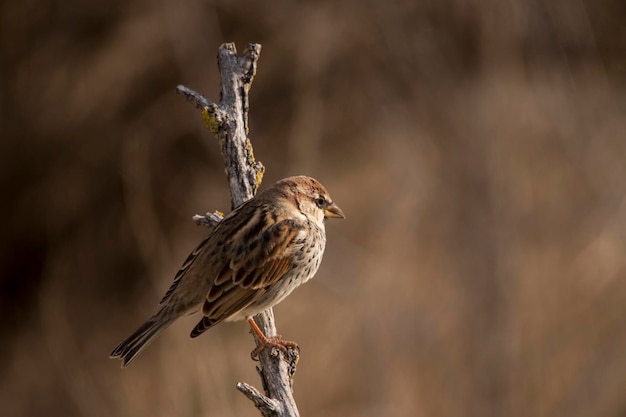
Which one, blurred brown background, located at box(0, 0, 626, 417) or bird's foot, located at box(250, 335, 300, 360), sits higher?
blurred brown background, located at box(0, 0, 626, 417)

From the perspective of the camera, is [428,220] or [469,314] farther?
[428,220]

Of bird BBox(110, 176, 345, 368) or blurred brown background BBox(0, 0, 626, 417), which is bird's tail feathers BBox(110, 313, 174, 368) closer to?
bird BBox(110, 176, 345, 368)

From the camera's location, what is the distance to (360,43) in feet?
25.1

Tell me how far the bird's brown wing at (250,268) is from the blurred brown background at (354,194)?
7.37 ft

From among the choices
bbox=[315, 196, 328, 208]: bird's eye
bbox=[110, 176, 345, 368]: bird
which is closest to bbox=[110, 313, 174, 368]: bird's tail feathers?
bbox=[110, 176, 345, 368]: bird

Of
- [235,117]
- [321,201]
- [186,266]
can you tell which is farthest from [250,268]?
[235,117]

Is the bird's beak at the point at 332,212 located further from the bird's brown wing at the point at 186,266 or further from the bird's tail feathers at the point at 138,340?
the bird's tail feathers at the point at 138,340

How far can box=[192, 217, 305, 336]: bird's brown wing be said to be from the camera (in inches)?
154

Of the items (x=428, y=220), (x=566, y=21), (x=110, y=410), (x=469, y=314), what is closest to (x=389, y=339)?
(x=469, y=314)

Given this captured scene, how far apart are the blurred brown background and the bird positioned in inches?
86.1

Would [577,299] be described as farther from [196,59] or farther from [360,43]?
[196,59]

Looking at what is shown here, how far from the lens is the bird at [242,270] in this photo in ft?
12.9

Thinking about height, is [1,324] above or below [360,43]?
below

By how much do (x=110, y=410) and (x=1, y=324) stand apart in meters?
1.37
